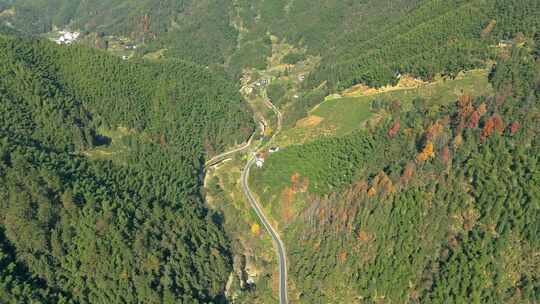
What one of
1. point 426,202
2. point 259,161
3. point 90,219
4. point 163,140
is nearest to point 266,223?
point 259,161

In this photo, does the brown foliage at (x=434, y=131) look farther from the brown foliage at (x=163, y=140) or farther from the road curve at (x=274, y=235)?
the brown foliage at (x=163, y=140)

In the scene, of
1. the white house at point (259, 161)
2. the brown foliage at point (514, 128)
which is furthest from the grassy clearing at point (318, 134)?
the brown foliage at point (514, 128)

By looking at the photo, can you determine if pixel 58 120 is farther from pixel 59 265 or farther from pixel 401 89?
pixel 401 89

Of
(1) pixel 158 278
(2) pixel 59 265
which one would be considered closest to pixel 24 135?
(2) pixel 59 265

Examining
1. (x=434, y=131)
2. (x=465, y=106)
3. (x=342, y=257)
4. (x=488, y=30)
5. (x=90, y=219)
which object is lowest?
(x=342, y=257)

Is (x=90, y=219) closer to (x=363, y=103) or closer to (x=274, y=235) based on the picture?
(x=274, y=235)
